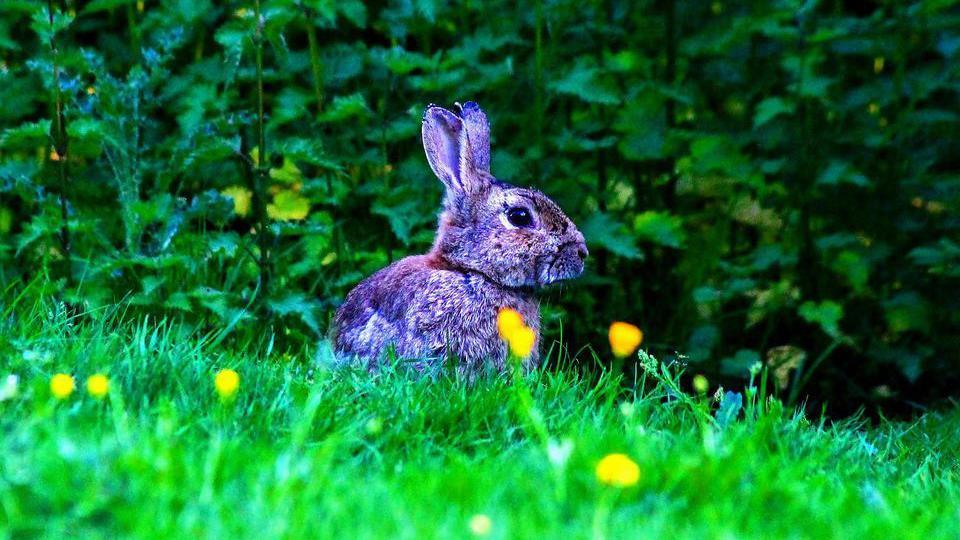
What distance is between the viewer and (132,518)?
107 inches

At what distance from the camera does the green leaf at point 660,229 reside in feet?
20.3

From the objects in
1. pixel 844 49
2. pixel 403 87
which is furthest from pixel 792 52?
pixel 403 87

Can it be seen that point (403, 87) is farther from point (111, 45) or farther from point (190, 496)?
point (190, 496)

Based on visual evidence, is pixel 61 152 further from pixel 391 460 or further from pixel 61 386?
pixel 391 460

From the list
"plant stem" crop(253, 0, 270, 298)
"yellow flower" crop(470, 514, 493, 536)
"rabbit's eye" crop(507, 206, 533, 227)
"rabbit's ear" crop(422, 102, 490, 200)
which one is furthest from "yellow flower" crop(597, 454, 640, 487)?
"plant stem" crop(253, 0, 270, 298)

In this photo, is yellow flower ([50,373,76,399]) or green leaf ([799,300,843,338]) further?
green leaf ([799,300,843,338])

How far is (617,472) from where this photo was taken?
290cm

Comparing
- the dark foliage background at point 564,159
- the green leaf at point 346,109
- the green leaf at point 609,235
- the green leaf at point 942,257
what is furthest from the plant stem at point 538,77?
the green leaf at point 942,257

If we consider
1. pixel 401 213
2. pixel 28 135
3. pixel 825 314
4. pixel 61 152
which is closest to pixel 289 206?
pixel 401 213

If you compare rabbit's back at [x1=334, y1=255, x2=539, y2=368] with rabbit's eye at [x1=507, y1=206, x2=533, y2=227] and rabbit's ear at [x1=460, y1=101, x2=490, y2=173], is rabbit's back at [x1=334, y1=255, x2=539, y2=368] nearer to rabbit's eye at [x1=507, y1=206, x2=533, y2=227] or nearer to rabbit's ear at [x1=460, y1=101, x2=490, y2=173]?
rabbit's eye at [x1=507, y1=206, x2=533, y2=227]

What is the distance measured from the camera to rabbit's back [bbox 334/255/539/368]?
15.2 feet

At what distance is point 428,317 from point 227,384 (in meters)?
1.37

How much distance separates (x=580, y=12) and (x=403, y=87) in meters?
0.94

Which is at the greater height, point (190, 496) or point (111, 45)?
point (111, 45)
